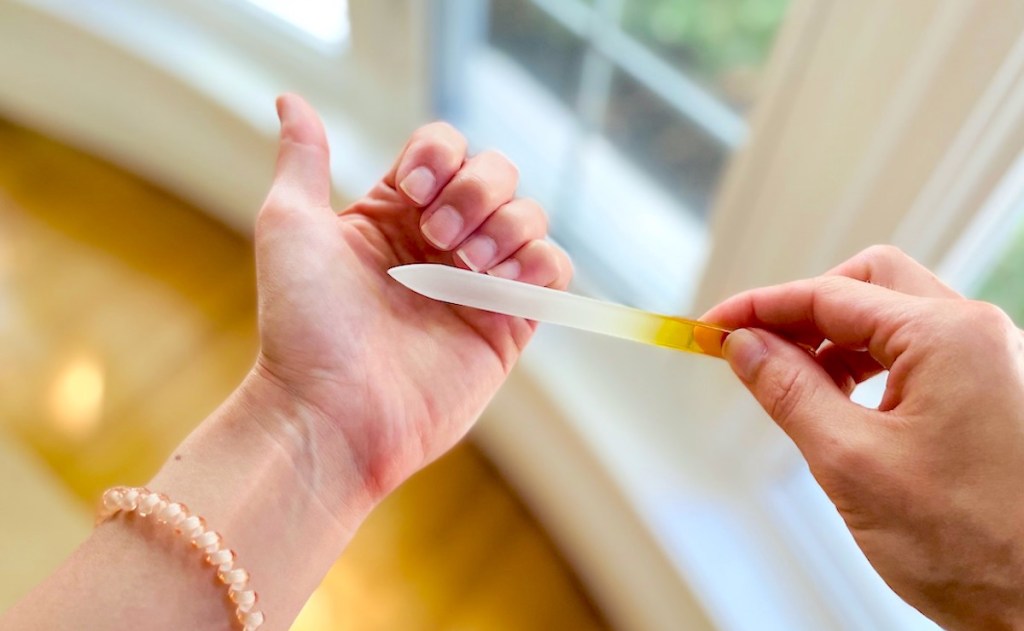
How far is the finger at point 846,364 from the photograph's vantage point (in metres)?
0.54

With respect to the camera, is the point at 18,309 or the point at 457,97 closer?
the point at 457,97

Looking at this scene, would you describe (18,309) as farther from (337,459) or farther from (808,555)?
(808,555)

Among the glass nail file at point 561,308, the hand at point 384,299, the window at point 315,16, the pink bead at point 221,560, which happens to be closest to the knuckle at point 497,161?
the hand at point 384,299

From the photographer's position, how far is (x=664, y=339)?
1.67ft

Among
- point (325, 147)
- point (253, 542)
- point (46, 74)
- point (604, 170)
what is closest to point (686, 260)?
point (604, 170)

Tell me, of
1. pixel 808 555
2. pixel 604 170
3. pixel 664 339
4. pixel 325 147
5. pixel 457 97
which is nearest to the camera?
pixel 664 339

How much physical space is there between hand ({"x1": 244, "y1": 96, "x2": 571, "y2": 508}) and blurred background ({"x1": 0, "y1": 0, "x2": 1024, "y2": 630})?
0.24 meters

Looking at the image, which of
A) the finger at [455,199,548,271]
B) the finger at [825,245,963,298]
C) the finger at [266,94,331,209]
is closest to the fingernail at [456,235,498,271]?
the finger at [455,199,548,271]

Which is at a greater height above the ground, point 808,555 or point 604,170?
A: point 604,170

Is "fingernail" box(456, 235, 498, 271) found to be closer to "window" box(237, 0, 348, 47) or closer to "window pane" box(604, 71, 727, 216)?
"window pane" box(604, 71, 727, 216)

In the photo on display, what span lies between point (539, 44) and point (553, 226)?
8.7 inches

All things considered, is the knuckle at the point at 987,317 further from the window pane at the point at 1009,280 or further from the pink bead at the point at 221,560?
the pink bead at the point at 221,560

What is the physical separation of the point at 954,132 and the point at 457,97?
0.69 m

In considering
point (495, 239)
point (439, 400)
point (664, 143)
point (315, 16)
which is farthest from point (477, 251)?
point (315, 16)
